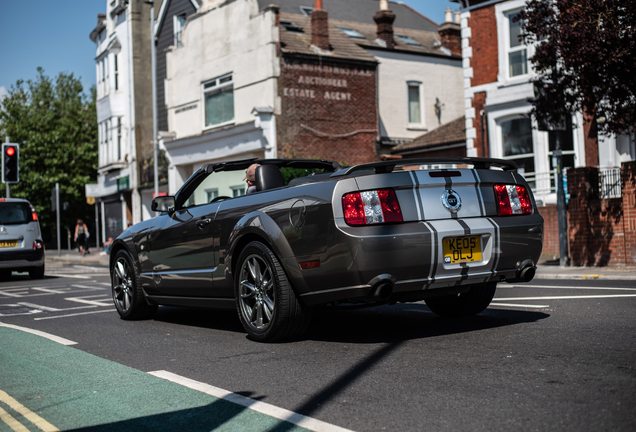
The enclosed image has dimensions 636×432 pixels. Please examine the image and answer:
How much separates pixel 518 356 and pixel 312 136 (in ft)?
73.1

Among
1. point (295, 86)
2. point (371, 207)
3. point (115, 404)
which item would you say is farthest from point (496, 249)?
point (295, 86)

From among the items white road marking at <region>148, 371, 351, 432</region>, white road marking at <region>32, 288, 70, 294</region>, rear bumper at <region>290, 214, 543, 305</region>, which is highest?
rear bumper at <region>290, 214, 543, 305</region>

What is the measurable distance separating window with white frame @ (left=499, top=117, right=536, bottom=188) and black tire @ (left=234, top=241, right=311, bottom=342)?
15.3 metres

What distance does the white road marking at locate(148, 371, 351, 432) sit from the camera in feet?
11.9

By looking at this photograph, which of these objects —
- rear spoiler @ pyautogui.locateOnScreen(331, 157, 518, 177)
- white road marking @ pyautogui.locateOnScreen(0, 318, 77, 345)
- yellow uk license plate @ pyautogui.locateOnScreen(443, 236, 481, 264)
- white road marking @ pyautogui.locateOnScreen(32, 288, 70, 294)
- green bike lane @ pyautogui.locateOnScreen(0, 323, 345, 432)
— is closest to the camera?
green bike lane @ pyautogui.locateOnScreen(0, 323, 345, 432)

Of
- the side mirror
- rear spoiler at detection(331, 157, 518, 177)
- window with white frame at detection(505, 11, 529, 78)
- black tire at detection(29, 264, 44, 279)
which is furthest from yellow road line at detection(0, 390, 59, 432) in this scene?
window with white frame at detection(505, 11, 529, 78)

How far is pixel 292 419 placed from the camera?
3.75 m

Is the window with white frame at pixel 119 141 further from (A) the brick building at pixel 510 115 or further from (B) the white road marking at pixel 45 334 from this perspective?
(B) the white road marking at pixel 45 334

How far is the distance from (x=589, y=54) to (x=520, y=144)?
28.1 ft

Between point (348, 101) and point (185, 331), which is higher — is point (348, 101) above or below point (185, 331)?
above

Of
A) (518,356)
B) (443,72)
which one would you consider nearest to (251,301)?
(518,356)

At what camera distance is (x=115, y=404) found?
428 cm

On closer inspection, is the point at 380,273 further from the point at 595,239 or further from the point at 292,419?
the point at 595,239

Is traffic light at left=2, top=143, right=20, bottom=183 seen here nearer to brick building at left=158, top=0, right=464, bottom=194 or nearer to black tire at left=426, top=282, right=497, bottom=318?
brick building at left=158, top=0, right=464, bottom=194
